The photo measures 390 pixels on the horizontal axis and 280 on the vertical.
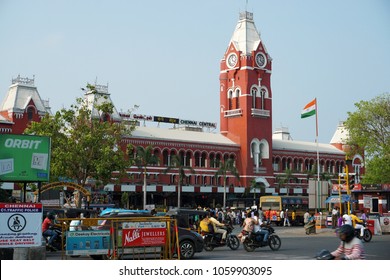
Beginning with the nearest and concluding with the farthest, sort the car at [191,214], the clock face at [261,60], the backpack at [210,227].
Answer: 1. the backpack at [210,227]
2. the car at [191,214]
3. the clock face at [261,60]

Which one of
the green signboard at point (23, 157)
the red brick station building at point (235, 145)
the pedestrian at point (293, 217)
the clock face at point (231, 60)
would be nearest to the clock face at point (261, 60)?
the red brick station building at point (235, 145)

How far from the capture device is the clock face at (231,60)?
6994cm

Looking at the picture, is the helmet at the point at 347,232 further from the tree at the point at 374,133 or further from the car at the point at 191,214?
the tree at the point at 374,133

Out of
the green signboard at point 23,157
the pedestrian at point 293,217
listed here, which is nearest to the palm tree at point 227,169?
the pedestrian at point 293,217

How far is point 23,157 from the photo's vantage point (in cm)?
1213

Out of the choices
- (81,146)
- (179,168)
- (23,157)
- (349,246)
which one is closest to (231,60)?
(179,168)

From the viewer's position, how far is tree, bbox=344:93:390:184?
50.2 metres

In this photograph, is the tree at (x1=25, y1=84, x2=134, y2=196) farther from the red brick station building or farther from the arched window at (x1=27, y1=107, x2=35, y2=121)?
the red brick station building

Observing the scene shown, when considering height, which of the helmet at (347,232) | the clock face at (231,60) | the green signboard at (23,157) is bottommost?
the helmet at (347,232)

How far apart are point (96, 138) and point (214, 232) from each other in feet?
59.5

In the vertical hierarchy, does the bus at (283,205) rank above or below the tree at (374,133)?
below

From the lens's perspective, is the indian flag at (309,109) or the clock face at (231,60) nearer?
the indian flag at (309,109)

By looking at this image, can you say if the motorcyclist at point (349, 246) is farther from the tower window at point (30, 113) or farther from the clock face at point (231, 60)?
the clock face at point (231, 60)

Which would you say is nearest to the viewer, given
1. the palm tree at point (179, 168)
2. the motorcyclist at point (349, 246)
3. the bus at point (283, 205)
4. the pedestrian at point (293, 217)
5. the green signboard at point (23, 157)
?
the motorcyclist at point (349, 246)
